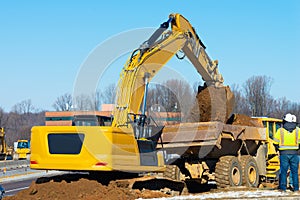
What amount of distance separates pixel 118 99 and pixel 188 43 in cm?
461

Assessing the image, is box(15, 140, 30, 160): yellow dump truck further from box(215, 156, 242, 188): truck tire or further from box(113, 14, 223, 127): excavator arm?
box(215, 156, 242, 188): truck tire

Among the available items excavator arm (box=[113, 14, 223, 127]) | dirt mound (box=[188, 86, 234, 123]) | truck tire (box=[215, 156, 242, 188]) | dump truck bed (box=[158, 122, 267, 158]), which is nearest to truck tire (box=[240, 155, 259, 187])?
truck tire (box=[215, 156, 242, 188])

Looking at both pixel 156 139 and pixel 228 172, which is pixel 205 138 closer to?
pixel 228 172

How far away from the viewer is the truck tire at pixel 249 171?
1546 cm

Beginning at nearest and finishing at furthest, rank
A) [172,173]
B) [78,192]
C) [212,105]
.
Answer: [78,192]
[172,173]
[212,105]

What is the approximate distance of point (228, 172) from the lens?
14.5 metres

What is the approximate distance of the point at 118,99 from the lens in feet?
44.2

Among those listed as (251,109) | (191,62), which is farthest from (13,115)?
(191,62)

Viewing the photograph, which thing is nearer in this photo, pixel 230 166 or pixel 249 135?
pixel 230 166

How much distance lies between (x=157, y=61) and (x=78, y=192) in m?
5.40

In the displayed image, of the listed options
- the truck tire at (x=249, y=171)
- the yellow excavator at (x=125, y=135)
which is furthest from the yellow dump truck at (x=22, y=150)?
the truck tire at (x=249, y=171)

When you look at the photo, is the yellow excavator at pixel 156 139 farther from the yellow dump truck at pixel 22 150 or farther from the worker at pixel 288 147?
the yellow dump truck at pixel 22 150

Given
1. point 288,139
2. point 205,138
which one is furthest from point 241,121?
Result: point 288,139

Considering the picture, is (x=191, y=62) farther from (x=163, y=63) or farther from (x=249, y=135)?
(x=249, y=135)
